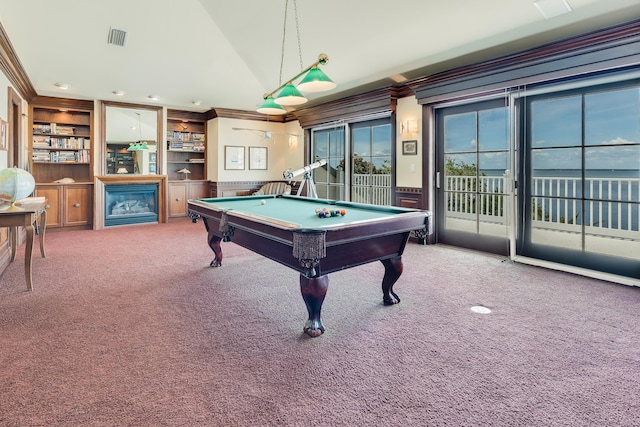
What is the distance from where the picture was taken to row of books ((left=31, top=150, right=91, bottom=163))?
644 cm

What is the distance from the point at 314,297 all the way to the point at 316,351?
349 mm

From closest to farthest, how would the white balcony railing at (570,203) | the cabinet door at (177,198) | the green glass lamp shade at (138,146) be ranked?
1. the white balcony railing at (570,203)
2. the green glass lamp shade at (138,146)
3. the cabinet door at (177,198)

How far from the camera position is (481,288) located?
10.9ft

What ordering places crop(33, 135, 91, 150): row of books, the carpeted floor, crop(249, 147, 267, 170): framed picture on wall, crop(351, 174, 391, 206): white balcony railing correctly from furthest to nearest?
crop(249, 147, 267, 170): framed picture on wall → crop(33, 135, 91, 150): row of books → crop(351, 174, 391, 206): white balcony railing → the carpeted floor

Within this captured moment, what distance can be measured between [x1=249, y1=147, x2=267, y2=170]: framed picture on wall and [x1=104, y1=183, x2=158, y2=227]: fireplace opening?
200 cm

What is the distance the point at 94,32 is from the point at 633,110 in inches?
250

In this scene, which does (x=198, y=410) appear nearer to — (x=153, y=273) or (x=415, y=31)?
(x=153, y=273)

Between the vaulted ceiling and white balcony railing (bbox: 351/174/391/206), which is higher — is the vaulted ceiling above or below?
above

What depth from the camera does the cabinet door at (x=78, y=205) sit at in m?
6.50

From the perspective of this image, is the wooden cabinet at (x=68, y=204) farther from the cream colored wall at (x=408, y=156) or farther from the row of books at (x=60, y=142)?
the cream colored wall at (x=408, y=156)

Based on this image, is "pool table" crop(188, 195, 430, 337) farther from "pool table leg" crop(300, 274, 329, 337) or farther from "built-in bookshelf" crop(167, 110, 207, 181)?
"built-in bookshelf" crop(167, 110, 207, 181)

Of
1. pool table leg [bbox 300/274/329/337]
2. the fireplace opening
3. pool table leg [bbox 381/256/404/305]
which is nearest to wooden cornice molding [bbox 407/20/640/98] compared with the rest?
pool table leg [bbox 381/256/404/305]

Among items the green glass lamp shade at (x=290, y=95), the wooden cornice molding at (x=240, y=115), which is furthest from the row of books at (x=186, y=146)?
the green glass lamp shade at (x=290, y=95)

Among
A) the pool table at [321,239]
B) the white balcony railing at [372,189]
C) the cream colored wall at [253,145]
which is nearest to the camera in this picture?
the pool table at [321,239]
